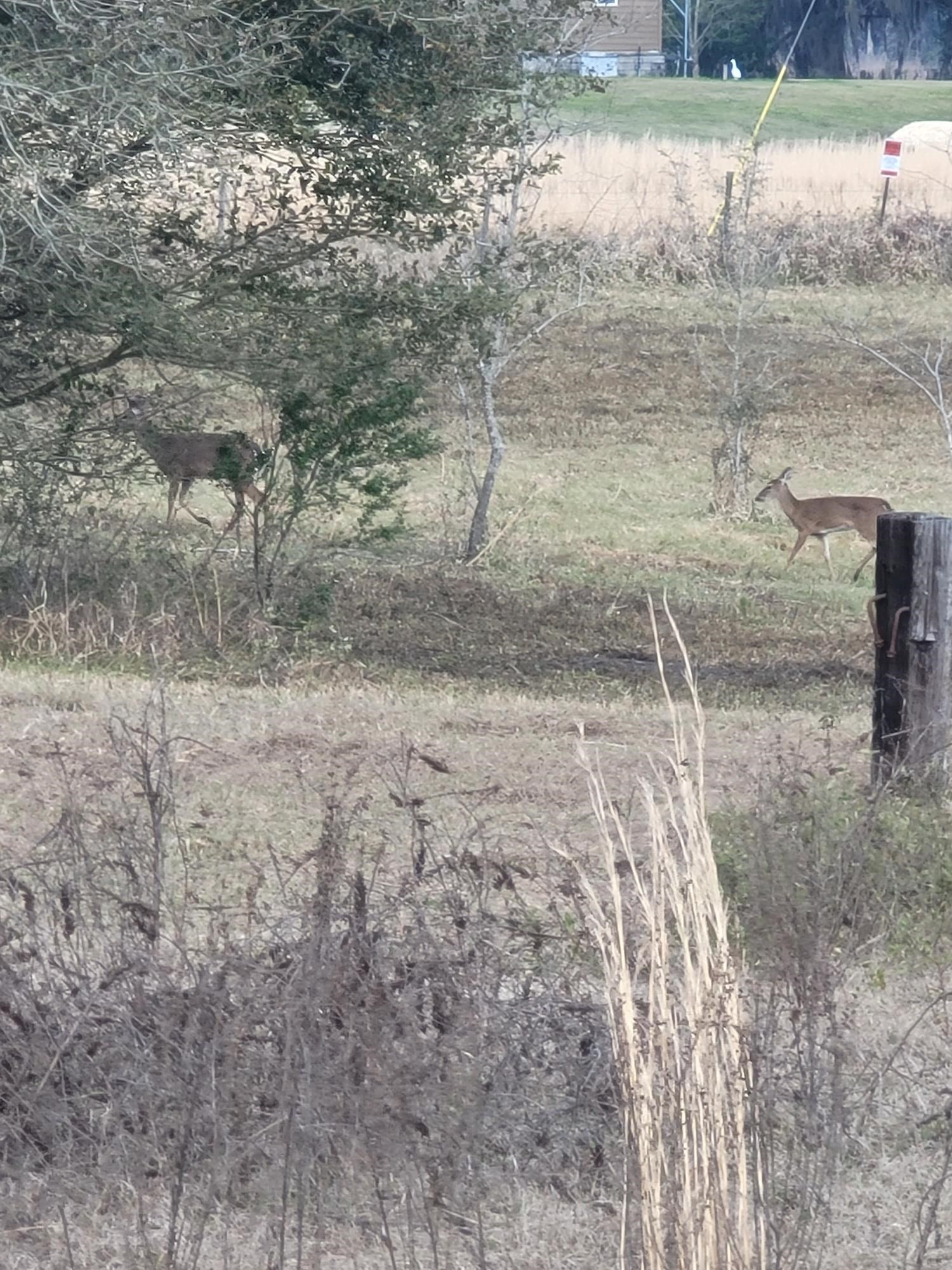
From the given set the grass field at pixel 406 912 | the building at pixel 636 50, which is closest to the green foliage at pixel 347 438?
the grass field at pixel 406 912

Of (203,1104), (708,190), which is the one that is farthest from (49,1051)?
(708,190)

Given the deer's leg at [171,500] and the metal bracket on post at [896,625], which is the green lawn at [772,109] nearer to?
the deer's leg at [171,500]

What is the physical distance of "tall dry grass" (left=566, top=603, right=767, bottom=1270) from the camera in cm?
314

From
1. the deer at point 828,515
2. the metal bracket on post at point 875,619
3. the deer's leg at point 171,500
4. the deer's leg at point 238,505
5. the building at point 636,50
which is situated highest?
the building at point 636,50

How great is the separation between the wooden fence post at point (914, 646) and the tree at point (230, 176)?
469 centimetres

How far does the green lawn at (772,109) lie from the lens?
154ft

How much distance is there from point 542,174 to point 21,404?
3.48m

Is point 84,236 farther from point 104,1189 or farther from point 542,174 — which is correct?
point 104,1189

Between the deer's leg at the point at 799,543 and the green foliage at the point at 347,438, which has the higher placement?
the green foliage at the point at 347,438

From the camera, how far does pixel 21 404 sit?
11.5 metres

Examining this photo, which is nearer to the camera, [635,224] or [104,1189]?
[104,1189]

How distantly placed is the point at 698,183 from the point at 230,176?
22414 millimetres

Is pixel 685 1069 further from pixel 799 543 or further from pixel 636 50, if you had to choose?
pixel 636 50

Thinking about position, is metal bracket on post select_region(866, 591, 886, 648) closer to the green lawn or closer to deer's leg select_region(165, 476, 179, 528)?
deer's leg select_region(165, 476, 179, 528)
